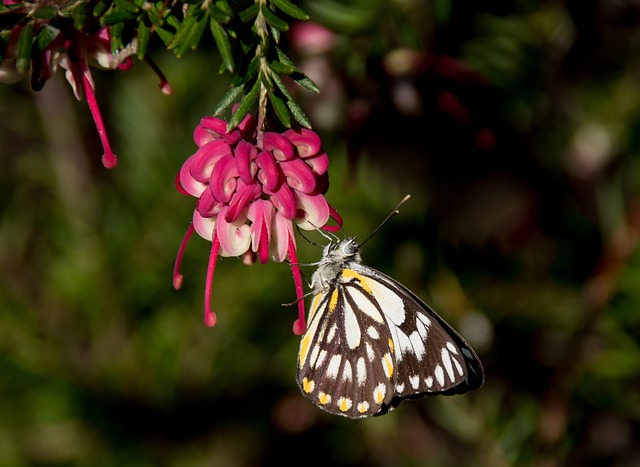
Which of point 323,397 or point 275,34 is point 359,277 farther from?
point 275,34

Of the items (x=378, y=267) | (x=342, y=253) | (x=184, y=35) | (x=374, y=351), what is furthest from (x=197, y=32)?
(x=378, y=267)

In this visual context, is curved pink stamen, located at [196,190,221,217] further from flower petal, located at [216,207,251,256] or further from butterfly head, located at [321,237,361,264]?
butterfly head, located at [321,237,361,264]

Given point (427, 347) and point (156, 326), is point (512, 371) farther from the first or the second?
Result: point (156, 326)

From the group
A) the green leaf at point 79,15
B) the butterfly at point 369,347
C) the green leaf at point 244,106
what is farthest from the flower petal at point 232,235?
the butterfly at point 369,347

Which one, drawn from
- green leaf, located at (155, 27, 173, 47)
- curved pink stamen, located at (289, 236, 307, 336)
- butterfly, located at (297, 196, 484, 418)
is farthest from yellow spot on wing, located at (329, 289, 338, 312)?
green leaf, located at (155, 27, 173, 47)

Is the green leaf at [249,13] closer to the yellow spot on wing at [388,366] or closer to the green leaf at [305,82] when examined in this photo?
the green leaf at [305,82]

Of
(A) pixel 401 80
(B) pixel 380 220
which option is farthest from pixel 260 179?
(B) pixel 380 220
